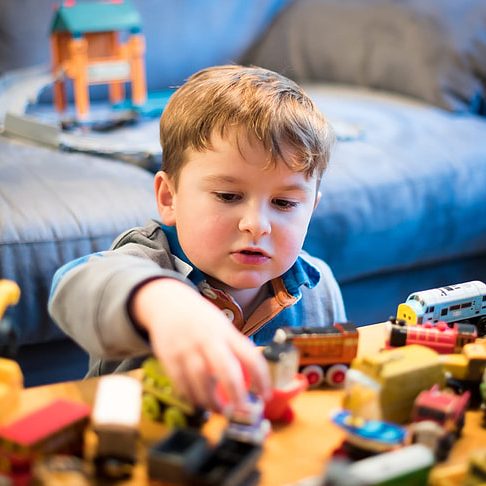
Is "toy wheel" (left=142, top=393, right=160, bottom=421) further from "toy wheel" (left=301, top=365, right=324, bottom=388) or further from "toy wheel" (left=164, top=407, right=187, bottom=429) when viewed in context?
"toy wheel" (left=301, top=365, right=324, bottom=388)

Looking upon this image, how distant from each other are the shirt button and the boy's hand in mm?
298

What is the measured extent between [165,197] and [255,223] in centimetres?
Answer: 17

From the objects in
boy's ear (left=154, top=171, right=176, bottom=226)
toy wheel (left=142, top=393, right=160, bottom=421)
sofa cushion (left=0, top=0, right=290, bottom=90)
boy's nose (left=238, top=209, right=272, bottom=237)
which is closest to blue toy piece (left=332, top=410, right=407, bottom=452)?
toy wheel (left=142, top=393, right=160, bottom=421)

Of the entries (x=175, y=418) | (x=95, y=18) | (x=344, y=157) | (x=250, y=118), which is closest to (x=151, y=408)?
(x=175, y=418)

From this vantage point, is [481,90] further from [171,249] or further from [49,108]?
[171,249]

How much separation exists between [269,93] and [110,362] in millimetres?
305

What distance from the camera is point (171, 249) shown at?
88 cm

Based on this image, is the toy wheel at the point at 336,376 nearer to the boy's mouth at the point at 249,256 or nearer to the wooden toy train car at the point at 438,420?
the wooden toy train car at the point at 438,420

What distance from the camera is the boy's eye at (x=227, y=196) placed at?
0.80 m

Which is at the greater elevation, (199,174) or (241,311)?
(199,174)

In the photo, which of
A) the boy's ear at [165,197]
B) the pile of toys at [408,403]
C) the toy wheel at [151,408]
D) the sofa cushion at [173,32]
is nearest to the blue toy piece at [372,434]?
the pile of toys at [408,403]

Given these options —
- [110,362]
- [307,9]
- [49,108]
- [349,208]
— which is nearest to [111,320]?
[110,362]

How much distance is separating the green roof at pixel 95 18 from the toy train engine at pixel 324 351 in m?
1.09

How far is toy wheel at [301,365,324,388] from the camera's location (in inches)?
24.9
